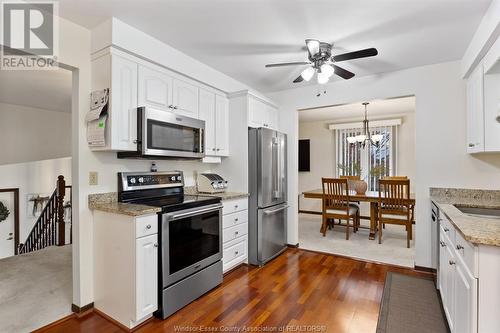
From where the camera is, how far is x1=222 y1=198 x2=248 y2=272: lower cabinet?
2.85 m

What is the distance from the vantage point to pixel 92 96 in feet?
7.25

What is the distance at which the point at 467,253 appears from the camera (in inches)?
54.8

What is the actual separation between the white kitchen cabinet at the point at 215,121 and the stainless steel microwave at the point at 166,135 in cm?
27

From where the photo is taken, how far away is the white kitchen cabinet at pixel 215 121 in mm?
3024

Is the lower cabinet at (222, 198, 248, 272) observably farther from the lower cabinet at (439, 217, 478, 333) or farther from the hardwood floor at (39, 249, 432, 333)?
the lower cabinet at (439, 217, 478, 333)

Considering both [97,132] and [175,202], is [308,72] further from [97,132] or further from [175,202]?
[97,132]

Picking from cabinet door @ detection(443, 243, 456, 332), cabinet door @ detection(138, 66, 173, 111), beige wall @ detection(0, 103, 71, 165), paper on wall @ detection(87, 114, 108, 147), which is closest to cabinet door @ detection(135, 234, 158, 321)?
paper on wall @ detection(87, 114, 108, 147)

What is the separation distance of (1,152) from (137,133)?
415 cm

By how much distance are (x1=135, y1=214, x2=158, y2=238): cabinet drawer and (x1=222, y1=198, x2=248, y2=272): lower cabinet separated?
35.8 inches

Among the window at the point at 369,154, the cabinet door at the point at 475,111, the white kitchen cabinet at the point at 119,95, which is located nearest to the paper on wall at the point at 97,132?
the white kitchen cabinet at the point at 119,95

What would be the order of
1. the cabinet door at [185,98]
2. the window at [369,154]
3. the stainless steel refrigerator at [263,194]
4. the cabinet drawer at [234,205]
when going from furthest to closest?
1. the window at [369,154]
2. the stainless steel refrigerator at [263,194]
3. the cabinet drawer at [234,205]
4. the cabinet door at [185,98]

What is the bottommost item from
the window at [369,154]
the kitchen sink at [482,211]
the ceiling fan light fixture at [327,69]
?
the kitchen sink at [482,211]

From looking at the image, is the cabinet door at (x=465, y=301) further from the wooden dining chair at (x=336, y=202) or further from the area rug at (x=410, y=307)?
the wooden dining chair at (x=336, y=202)

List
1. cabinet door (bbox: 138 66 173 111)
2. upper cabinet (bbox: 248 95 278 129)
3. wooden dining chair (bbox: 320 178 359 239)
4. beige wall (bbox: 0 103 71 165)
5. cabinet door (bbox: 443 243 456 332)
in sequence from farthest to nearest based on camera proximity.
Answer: beige wall (bbox: 0 103 71 165)
wooden dining chair (bbox: 320 178 359 239)
upper cabinet (bbox: 248 95 278 129)
cabinet door (bbox: 138 66 173 111)
cabinet door (bbox: 443 243 456 332)
